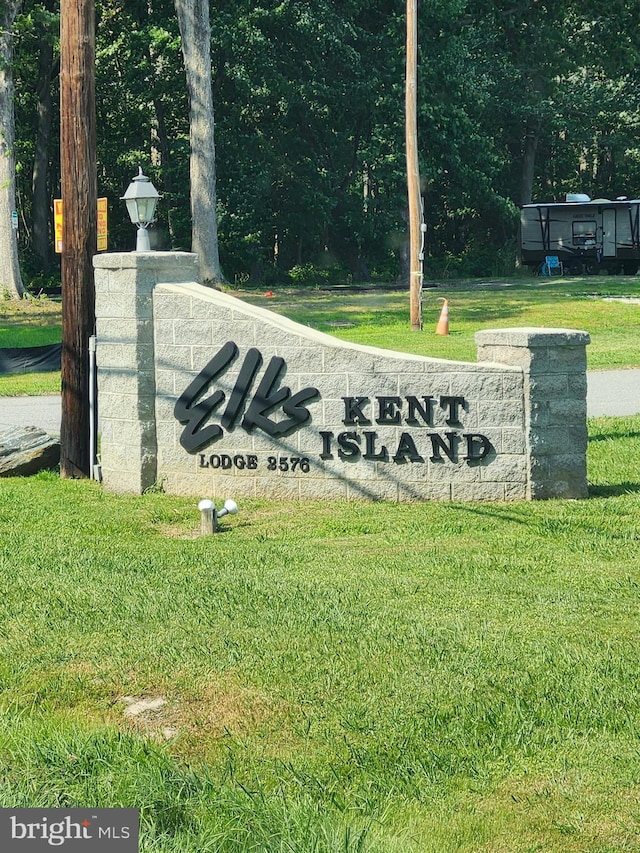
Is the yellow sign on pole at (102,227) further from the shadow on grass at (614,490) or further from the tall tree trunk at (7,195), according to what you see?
the tall tree trunk at (7,195)

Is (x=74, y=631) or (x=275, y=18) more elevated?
(x=275, y=18)

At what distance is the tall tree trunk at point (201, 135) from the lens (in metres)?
34.4

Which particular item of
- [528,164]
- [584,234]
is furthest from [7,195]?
[528,164]

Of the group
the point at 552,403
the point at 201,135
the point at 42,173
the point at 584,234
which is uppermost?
the point at 201,135

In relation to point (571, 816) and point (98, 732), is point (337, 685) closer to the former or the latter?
point (98, 732)

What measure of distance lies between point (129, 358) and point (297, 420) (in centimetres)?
156

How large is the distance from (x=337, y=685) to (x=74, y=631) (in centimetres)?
162

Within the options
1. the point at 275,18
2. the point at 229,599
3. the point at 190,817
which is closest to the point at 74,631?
the point at 229,599

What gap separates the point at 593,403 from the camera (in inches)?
599

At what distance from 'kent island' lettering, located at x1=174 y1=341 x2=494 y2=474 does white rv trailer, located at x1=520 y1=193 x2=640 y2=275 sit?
3701cm

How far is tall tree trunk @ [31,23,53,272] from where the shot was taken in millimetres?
42719

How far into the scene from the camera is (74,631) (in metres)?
6.50

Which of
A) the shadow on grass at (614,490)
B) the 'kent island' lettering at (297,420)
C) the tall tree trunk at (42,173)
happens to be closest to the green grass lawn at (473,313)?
the shadow on grass at (614,490)

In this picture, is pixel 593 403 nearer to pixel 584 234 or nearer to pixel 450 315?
pixel 450 315
